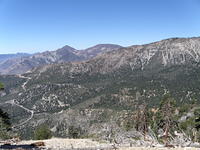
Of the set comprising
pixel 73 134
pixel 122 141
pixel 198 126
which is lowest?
pixel 73 134

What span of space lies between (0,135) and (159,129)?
60501 millimetres

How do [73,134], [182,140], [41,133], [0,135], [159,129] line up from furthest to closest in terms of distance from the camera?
[73,134], [159,129], [41,133], [0,135], [182,140]

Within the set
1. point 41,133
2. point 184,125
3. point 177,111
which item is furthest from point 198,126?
point 177,111

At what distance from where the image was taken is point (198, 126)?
3573 inches

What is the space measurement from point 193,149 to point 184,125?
89401 millimetres

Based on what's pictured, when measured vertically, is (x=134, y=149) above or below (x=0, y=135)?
above

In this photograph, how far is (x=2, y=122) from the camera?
47.0 meters

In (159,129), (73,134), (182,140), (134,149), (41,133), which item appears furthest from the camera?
(73,134)

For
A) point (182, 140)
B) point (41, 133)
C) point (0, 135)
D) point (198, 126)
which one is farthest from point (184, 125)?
point (182, 140)

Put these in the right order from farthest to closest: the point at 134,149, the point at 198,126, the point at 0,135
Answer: the point at 198,126 < the point at 0,135 < the point at 134,149

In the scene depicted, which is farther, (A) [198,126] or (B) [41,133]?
(B) [41,133]

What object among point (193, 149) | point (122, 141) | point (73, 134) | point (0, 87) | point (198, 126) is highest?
point (0, 87)

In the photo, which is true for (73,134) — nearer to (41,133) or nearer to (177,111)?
(41,133)

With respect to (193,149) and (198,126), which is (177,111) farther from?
(193,149)
